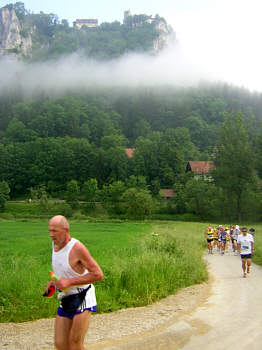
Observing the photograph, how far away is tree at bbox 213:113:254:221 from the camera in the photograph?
66.2m

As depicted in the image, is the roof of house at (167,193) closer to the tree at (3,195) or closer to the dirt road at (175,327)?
the tree at (3,195)

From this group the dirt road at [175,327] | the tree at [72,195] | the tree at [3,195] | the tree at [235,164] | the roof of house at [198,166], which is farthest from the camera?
the roof of house at [198,166]

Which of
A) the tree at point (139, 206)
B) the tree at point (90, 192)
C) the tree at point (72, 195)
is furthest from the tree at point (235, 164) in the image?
the tree at point (72, 195)

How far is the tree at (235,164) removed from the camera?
66238mm

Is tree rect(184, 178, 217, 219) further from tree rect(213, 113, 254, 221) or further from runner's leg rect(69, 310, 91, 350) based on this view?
runner's leg rect(69, 310, 91, 350)

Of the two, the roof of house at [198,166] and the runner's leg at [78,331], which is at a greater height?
the roof of house at [198,166]

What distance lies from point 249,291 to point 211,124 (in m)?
132

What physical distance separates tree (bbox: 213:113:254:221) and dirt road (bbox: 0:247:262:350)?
5617cm

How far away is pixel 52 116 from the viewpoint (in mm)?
137125

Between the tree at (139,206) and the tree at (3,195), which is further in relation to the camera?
the tree at (3,195)

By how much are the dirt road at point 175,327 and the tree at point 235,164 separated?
5617cm

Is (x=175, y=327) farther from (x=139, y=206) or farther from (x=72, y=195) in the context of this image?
(x=72, y=195)

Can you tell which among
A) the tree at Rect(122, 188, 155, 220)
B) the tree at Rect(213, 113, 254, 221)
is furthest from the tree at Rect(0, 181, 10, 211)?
the tree at Rect(213, 113, 254, 221)

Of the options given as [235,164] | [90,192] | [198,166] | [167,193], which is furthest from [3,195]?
[198,166]
